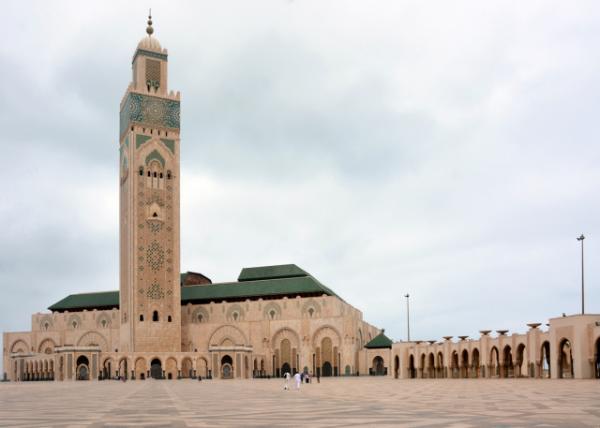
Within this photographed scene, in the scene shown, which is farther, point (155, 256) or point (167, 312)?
point (167, 312)

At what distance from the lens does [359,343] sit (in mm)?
75625

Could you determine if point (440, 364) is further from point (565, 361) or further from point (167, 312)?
point (167, 312)

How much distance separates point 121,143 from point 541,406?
69919mm

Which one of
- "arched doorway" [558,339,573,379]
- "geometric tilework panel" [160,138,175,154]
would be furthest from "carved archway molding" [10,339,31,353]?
"arched doorway" [558,339,573,379]

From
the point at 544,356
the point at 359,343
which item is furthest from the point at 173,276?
the point at 544,356

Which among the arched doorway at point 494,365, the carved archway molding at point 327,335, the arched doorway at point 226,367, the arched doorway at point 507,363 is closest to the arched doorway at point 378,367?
the carved archway molding at point 327,335

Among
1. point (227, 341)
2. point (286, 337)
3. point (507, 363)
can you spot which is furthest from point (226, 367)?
point (507, 363)

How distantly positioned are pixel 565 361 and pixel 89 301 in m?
58.9

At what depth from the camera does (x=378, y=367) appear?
243 ft

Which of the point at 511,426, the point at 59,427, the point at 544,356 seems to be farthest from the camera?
the point at 544,356

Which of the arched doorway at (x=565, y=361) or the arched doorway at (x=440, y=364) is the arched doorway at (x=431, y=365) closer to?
the arched doorway at (x=440, y=364)

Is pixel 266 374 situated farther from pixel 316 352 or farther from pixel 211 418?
pixel 211 418

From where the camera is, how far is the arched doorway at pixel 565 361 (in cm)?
3709

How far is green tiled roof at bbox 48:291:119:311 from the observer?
274ft
